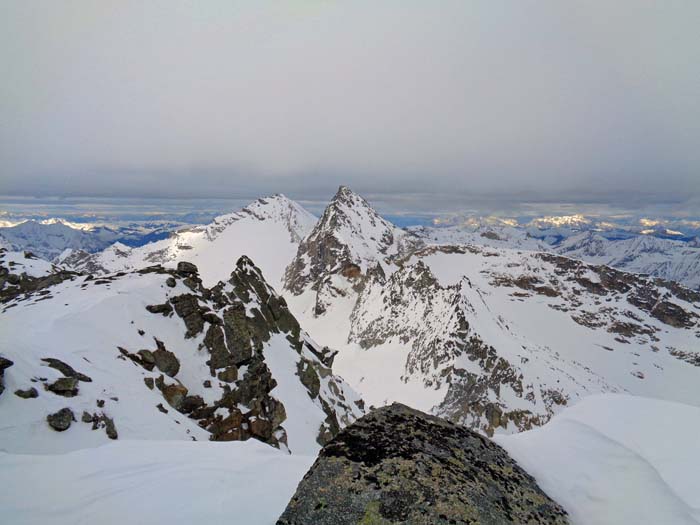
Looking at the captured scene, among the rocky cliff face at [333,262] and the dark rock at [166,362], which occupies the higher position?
the dark rock at [166,362]

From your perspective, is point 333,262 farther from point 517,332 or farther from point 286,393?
point 286,393

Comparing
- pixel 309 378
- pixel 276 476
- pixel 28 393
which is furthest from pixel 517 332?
pixel 28 393

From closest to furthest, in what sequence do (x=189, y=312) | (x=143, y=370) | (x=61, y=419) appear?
(x=61, y=419) < (x=143, y=370) < (x=189, y=312)

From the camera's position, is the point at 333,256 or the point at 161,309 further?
the point at 333,256

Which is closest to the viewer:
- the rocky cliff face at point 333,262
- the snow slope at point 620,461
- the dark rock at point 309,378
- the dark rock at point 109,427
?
the snow slope at point 620,461

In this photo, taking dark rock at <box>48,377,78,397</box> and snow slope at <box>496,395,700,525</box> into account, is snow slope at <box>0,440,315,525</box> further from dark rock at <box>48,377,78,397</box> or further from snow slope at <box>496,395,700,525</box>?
dark rock at <box>48,377,78,397</box>

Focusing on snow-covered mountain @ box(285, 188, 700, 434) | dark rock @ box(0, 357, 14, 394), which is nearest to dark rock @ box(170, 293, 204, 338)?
dark rock @ box(0, 357, 14, 394)

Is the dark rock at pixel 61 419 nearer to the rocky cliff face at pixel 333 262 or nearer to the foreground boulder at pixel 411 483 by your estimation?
the foreground boulder at pixel 411 483

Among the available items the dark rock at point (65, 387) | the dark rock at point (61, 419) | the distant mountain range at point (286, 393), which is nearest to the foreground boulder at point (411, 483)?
the distant mountain range at point (286, 393)
